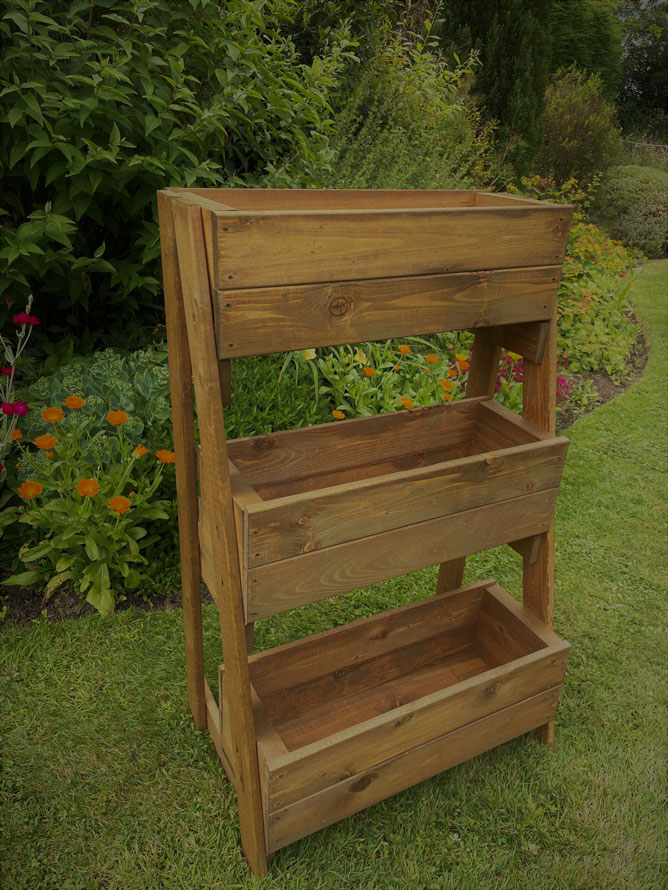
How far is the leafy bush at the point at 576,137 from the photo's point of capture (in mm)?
9484

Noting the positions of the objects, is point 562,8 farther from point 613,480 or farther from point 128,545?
point 128,545

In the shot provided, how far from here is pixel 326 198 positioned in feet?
5.19

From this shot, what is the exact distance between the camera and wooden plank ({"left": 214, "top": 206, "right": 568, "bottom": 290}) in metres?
1.10

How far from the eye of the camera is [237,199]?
1478 mm

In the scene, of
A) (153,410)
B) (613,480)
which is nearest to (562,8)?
(613,480)

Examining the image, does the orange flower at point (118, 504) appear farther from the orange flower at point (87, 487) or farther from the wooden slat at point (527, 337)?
the wooden slat at point (527, 337)

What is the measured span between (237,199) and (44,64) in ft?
4.65

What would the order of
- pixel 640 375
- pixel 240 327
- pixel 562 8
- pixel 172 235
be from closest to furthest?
1. pixel 240 327
2. pixel 172 235
3. pixel 640 375
4. pixel 562 8

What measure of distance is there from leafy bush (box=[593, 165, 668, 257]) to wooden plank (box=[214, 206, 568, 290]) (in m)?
9.37

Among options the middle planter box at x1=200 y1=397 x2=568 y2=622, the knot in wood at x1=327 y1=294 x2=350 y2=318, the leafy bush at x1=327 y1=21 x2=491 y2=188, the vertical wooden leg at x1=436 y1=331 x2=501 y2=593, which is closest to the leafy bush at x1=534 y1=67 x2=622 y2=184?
the leafy bush at x1=327 y1=21 x2=491 y2=188

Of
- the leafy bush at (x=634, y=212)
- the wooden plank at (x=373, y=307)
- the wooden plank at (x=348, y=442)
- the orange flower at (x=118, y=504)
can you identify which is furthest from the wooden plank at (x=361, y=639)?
the leafy bush at (x=634, y=212)

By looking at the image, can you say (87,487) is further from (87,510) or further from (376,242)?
(376,242)

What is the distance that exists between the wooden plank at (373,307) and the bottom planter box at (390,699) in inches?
36.6

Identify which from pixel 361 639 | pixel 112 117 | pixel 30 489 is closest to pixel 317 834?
pixel 361 639
